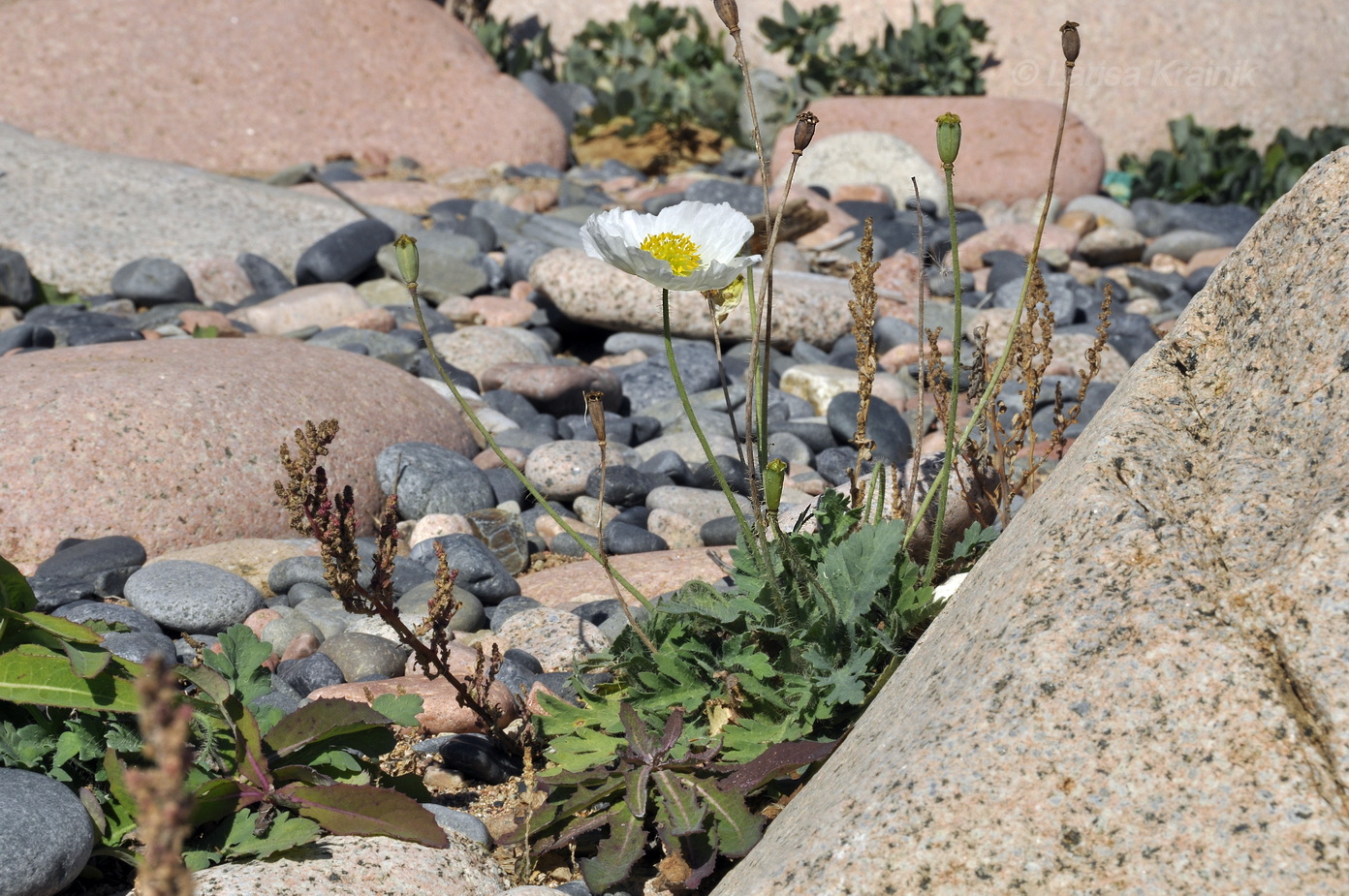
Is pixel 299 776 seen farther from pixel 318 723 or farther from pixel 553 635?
pixel 553 635

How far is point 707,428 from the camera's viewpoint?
542 cm

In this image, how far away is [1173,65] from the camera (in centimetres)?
1257

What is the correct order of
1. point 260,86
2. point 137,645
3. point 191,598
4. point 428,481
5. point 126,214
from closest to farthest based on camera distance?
point 137,645 → point 191,598 → point 428,481 → point 126,214 → point 260,86

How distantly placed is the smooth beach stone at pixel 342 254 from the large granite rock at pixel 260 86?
131 inches

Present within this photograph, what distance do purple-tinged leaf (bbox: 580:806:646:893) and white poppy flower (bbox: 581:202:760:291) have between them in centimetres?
102

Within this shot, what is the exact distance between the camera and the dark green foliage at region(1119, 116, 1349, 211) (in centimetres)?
1083

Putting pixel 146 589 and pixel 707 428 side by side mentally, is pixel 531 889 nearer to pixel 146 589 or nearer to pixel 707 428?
pixel 146 589

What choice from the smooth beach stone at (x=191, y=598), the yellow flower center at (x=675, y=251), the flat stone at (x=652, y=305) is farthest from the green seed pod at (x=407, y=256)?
the flat stone at (x=652, y=305)

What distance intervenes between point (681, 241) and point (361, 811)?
48.8 inches

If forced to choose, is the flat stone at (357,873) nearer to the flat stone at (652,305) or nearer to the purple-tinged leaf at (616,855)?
the purple-tinged leaf at (616,855)

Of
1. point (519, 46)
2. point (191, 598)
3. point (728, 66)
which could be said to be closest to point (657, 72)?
point (728, 66)

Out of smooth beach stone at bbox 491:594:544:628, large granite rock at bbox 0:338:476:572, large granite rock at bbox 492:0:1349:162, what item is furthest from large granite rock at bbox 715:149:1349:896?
large granite rock at bbox 492:0:1349:162

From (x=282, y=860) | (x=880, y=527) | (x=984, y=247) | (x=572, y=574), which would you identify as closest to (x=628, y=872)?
(x=282, y=860)

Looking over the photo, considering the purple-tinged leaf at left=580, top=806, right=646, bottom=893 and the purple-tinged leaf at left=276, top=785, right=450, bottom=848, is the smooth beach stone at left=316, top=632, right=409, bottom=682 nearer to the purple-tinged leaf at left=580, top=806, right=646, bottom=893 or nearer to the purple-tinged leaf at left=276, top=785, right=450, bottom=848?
the purple-tinged leaf at left=276, top=785, right=450, bottom=848
